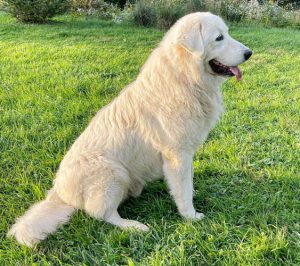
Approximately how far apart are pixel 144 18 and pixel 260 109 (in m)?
6.62

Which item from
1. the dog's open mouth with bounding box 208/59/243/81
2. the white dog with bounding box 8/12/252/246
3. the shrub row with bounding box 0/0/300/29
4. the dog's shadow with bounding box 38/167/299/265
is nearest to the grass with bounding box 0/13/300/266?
the dog's shadow with bounding box 38/167/299/265

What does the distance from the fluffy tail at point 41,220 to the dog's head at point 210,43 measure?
1.48m

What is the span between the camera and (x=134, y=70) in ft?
20.8

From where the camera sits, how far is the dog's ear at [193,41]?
2.59m

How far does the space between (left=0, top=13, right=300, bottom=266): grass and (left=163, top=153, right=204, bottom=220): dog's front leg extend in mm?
101

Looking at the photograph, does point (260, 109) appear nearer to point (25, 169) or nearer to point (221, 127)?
point (221, 127)

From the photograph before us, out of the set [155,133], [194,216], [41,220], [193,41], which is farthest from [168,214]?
[193,41]

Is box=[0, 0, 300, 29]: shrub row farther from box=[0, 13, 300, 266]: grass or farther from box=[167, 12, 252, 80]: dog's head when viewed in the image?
box=[167, 12, 252, 80]: dog's head

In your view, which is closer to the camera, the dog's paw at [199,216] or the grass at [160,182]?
the grass at [160,182]

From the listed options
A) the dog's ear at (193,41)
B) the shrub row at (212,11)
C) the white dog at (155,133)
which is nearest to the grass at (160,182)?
the white dog at (155,133)

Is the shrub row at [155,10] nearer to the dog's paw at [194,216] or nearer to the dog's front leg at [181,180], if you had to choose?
the dog's front leg at [181,180]

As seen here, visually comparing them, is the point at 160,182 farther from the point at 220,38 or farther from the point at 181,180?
the point at 220,38

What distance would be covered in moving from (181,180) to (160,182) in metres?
0.65

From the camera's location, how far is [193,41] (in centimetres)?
259
